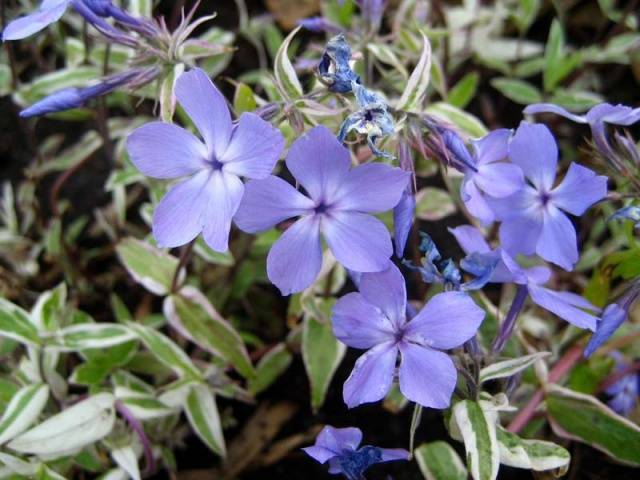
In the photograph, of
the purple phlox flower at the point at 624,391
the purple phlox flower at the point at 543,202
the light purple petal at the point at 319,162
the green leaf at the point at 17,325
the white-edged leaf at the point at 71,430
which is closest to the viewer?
the light purple petal at the point at 319,162

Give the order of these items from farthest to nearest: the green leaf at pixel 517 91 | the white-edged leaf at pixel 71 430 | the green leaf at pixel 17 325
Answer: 1. the green leaf at pixel 517 91
2. the green leaf at pixel 17 325
3. the white-edged leaf at pixel 71 430

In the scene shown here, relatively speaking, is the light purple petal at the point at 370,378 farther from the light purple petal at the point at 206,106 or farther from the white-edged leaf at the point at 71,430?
the white-edged leaf at the point at 71,430

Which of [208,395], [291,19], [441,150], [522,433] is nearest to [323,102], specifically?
[441,150]

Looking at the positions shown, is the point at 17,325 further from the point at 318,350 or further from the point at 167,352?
the point at 318,350

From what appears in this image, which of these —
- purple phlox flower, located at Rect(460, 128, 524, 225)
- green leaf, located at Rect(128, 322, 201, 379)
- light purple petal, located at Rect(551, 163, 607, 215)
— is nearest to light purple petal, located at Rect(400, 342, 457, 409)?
purple phlox flower, located at Rect(460, 128, 524, 225)

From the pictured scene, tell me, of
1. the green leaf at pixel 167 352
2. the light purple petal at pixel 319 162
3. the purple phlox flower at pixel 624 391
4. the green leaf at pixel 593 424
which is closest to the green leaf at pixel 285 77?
the light purple petal at pixel 319 162

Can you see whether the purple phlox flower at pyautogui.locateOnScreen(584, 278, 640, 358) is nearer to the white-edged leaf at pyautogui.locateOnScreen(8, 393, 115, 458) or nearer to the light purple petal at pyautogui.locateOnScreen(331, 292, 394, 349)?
the light purple petal at pyautogui.locateOnScreen(331, 292, 394, 349)

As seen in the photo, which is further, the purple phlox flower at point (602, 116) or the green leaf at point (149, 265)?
the green leaf at point (149, 265)

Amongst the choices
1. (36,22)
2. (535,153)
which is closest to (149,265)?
(36,22)
